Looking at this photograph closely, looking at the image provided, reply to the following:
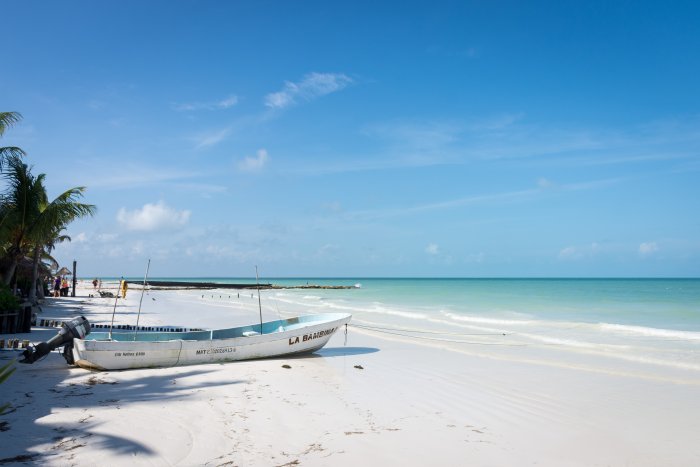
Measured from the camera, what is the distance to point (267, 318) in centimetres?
2748

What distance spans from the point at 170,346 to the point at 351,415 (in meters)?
5.10

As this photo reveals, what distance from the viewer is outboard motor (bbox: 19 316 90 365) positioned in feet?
32.2

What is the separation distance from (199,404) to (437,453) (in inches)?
158

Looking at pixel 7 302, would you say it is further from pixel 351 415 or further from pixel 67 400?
pixel 351 415

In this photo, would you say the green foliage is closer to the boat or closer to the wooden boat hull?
the boat

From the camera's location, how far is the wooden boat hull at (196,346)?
10109 mm

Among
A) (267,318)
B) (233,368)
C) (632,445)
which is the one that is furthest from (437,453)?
(267,318)

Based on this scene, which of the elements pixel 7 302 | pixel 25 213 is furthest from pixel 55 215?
pixel 7 302

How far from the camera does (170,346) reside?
1083cm

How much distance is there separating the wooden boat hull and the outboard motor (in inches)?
9.1

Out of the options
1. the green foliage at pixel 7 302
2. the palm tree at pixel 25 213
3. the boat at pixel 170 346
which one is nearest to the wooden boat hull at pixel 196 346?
the boat at pixel 170 346

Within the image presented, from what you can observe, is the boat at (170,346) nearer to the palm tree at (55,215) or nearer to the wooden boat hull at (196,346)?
the wooden boat hull at (196,346)

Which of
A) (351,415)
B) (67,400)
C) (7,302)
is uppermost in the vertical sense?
(7,302)

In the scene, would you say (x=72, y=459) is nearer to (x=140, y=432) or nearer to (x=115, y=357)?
(x=140, y=432)
